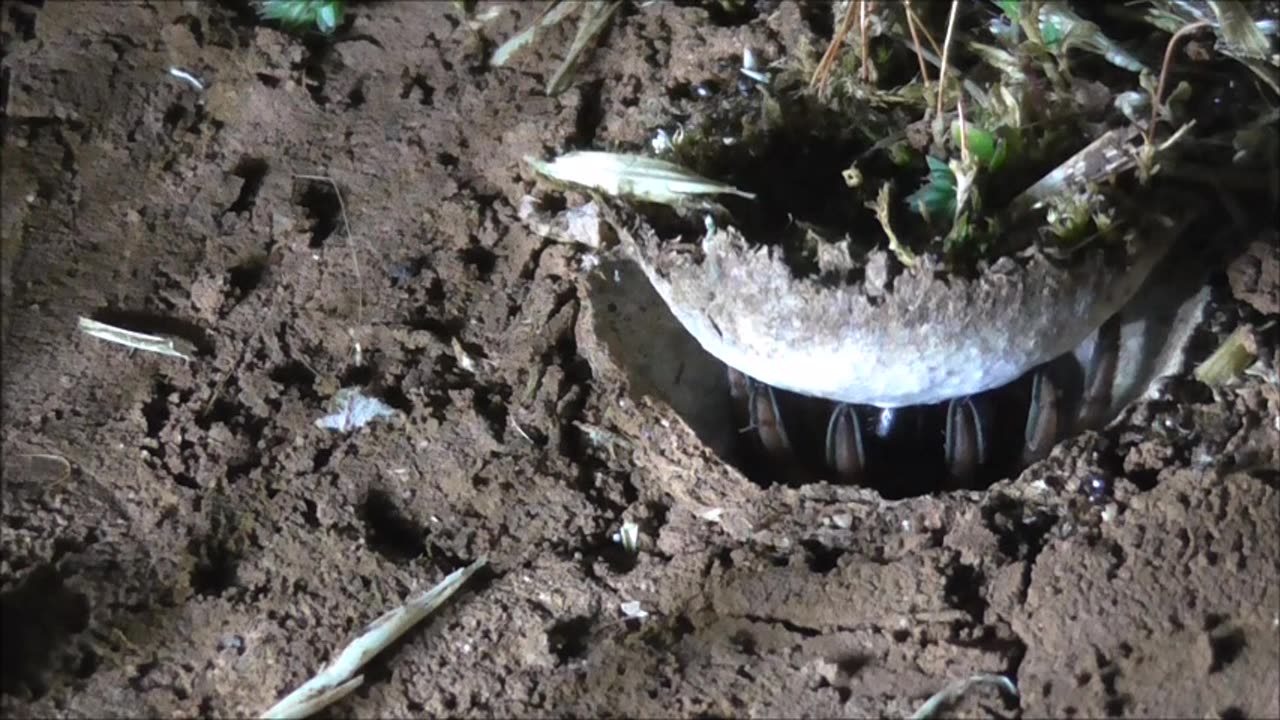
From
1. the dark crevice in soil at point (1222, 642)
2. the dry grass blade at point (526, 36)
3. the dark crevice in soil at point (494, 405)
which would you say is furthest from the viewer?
the dry grass blade at point (526, 36)

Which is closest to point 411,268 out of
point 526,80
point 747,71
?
point 526,80

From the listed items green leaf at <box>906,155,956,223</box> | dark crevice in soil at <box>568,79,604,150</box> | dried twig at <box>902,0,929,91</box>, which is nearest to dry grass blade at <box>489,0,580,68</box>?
dark crevice in soil at <box>568,79,604,150</box>

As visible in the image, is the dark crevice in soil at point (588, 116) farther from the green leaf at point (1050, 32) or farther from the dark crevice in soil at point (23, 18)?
the dark crevice in soil at point (23, 18)

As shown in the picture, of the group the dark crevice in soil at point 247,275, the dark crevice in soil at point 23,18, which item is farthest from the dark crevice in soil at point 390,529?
the dark crevice in soil at point 23,18

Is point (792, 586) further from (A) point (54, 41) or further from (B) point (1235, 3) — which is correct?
(A) point (54, 41)

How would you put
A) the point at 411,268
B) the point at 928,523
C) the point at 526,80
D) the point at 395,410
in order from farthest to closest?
the point at 526,80
the point at 411,268
the point at 395,410
the point at 928,523

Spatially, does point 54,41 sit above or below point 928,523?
above

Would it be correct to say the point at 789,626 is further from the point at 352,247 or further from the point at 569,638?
the point at 352,247
